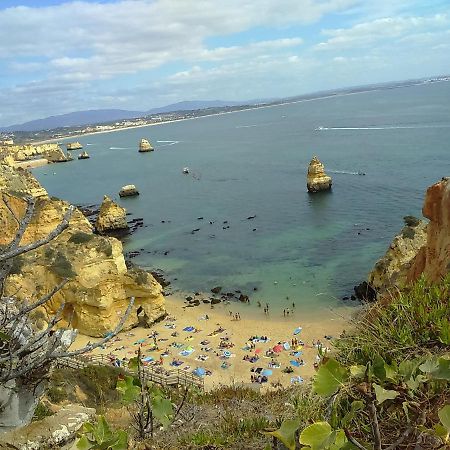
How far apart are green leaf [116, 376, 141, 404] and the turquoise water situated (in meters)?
27.0

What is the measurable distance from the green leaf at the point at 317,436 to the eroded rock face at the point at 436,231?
9.43 metres

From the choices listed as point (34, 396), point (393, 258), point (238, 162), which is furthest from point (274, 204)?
point (34, 396)

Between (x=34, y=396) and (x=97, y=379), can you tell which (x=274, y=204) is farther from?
(x=34, y=396)

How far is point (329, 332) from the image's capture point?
2770 centimetres

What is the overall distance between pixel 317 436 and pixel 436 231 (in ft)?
39.5

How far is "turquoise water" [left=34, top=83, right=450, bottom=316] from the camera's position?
37719mm

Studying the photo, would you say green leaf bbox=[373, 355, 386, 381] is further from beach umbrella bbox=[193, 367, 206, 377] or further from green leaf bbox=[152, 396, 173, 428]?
Result: beach umbrella bbox=[193, 367, 206, 377]

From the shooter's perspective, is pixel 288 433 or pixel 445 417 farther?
pixel 288 433

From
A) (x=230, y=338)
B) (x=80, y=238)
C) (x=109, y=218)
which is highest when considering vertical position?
(x=80, y=238)

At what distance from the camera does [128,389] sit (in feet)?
18.2

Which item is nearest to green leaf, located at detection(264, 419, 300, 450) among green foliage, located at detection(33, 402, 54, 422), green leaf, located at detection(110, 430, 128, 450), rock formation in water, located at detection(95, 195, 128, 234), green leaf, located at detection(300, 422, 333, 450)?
green leaf, located at detection(300, 422, 333, 450)

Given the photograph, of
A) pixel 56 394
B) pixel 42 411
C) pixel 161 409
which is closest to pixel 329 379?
pixel 161 409

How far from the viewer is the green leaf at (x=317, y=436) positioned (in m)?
2.99

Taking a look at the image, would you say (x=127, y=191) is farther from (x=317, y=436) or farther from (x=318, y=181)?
(x=317, y=436)
